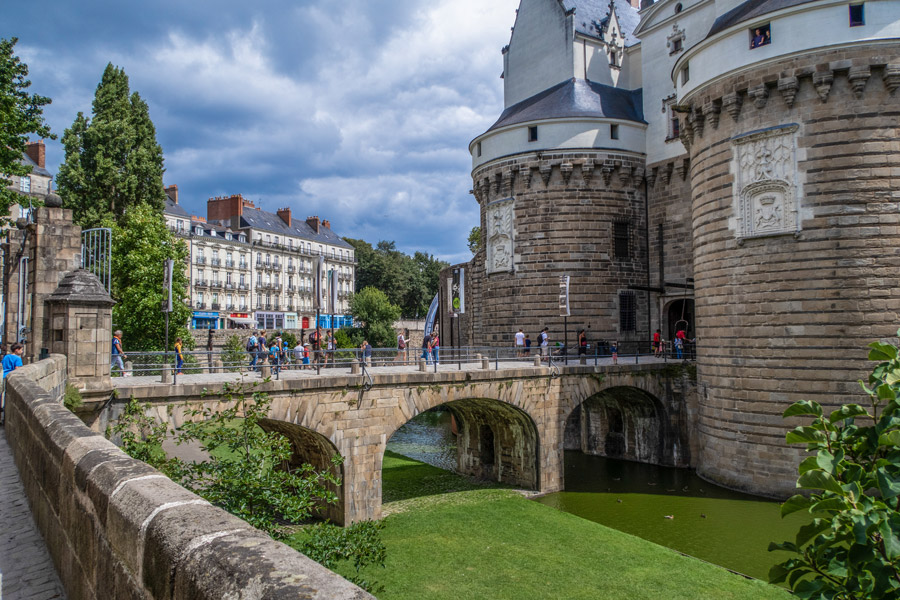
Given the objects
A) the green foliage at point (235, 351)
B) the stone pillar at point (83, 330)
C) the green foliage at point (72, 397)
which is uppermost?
the stone pillar at point (83, 330)

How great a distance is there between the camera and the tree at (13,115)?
17859mm

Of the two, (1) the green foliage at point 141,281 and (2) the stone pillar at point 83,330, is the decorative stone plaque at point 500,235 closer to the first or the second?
(1) the green foliage at point 141,281

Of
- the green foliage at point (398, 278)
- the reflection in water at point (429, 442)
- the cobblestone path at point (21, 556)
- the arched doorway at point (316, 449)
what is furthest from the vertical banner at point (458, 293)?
the green foliage at point (398, 278)

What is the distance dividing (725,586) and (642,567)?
1764 mm

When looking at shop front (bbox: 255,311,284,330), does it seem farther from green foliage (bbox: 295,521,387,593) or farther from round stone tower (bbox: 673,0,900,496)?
green foliage (bbox: 295,521,387,593)

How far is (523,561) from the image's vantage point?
15.1 m

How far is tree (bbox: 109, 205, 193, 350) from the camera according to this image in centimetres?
2992

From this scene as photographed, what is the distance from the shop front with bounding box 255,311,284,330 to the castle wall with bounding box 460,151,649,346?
38.1 meters

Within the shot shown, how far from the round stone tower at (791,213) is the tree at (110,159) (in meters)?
25.2

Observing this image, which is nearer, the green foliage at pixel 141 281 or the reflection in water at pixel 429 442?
the reflection in water at pixel 429 442

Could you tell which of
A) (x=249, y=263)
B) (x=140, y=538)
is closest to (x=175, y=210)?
(x=249, y=263)

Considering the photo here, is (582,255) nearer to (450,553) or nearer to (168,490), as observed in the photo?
(450,553)

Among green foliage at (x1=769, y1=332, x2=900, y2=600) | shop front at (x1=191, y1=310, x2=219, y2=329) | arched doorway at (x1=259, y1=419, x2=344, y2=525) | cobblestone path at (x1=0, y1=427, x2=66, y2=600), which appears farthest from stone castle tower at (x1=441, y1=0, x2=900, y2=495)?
shop front at (x1=191, y1=310, x2=219, y2=329)

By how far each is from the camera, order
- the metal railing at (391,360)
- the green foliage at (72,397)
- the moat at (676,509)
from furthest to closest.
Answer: the metal railing at (391,360)
the moat at (676,509)
the green foliage at (72,397)
